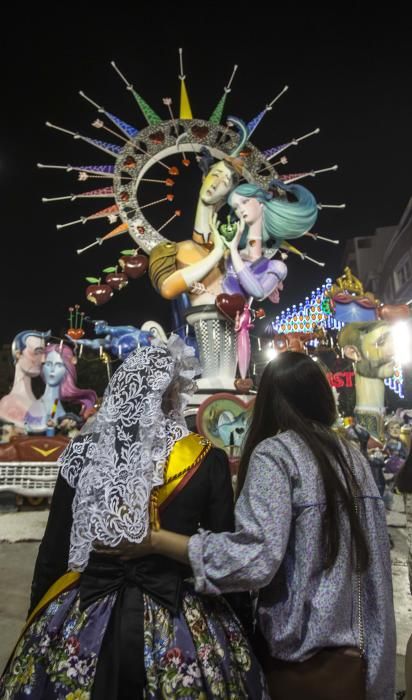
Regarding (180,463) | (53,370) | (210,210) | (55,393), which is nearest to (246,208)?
(210,210)

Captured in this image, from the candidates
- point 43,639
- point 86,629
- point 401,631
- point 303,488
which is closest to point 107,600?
point 86,629

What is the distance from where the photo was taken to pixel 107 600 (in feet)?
4.32

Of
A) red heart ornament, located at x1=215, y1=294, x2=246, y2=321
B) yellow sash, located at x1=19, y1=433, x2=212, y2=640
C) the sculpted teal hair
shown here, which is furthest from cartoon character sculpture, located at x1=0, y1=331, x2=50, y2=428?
yellow sash, located at x1=19, y1=433, x2=212, y2=640

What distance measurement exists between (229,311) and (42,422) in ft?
13.3

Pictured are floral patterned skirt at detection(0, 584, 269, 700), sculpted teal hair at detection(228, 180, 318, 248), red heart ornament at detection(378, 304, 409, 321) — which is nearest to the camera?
floral patterned skirt at detection(0, 584, 269, 700)

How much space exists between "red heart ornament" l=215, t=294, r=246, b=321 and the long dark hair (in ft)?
22.7

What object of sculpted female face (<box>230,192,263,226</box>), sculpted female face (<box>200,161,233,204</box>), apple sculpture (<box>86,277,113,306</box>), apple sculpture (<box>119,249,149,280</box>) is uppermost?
sculpted female face (<box>200,161,233,204</box>)

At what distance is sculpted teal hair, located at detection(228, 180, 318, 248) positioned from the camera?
9383 millimetres

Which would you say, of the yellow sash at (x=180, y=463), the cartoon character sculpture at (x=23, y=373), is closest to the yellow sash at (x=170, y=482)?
the yellow sash at (x=180, y=463)

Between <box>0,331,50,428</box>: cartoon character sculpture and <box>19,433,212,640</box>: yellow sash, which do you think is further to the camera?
<box>0,331,50,428</box>: cartoon character sculpture

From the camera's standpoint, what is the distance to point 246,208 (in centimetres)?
923

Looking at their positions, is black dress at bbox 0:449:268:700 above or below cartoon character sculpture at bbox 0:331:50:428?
below

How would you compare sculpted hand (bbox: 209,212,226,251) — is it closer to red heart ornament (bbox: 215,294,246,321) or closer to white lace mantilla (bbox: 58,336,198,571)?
red heart ornament (bbox: 215,294,246,321)

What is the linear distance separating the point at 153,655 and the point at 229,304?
7.45 m
